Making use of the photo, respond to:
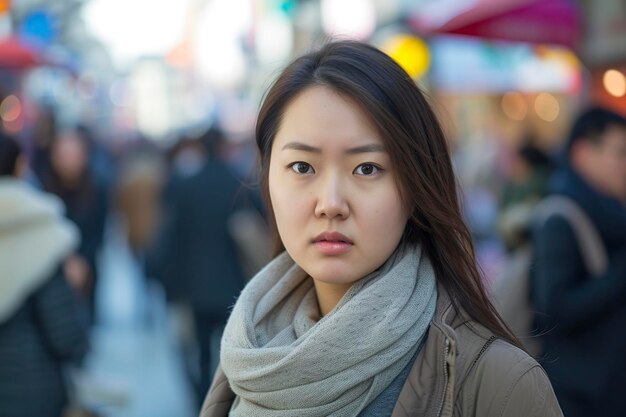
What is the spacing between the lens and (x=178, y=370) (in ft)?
28.2

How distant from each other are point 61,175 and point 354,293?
631 centimetres

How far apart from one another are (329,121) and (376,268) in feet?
1.09

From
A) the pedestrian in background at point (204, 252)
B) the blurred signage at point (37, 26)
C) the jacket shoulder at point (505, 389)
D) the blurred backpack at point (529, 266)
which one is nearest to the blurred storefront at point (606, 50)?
the blurred backpack at point (529, 266)

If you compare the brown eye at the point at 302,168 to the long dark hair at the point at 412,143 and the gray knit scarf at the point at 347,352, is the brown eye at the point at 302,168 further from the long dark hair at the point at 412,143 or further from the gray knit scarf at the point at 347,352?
the gray knit scarf at the point at 347,352

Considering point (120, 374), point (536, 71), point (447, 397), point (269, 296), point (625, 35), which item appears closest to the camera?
point (447, 397)

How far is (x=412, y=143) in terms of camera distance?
1.88 metres

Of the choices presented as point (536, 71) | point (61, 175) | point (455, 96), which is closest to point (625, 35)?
point (536, 71)

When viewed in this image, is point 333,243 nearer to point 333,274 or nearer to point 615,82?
point 333,274

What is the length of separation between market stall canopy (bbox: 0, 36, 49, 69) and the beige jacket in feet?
30.2

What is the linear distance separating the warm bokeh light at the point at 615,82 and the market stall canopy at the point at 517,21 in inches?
16.2

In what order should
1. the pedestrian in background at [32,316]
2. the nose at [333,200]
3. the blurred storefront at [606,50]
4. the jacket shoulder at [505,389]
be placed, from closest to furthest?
the jacket shoulder at [505,389] < the nose at [333,200] < the pedestrian in background at [32,316] < the blurred storefront at [606,50]

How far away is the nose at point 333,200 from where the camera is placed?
1829 millimetres

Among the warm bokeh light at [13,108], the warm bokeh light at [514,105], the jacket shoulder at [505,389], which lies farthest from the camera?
the warm bokeh light at [514,105]

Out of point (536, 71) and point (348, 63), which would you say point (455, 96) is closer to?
point (536, 71)
